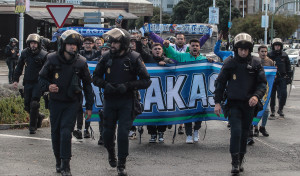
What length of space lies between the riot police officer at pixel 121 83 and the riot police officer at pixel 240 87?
1041 mm

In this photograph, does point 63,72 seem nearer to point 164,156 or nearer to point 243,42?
point 243,42

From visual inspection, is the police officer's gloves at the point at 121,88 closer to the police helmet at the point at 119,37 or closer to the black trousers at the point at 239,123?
the police helmet at the point at 119,37

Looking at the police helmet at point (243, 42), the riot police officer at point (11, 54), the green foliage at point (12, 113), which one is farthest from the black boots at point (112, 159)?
the riot police officer at point (11, 54)

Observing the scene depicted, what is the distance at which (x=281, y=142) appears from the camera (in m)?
10.5

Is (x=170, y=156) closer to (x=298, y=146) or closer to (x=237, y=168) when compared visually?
(x=237, y=168)

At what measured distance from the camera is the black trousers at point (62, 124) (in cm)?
729

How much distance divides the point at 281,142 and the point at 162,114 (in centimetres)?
208

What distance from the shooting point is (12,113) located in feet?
40.7

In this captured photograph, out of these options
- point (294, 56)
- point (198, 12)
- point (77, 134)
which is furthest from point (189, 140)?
point (198, 12)

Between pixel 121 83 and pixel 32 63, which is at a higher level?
pixel 32 63

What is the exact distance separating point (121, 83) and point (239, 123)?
1.54 m

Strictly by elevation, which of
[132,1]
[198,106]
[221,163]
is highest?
[132,1]

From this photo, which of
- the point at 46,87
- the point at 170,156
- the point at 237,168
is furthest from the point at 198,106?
the point at 46,87

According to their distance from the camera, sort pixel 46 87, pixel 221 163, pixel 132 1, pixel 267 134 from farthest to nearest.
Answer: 1. pixel 132 1
2. pixel 267 134
3. pixel 221 163
4. pixel 46 87
